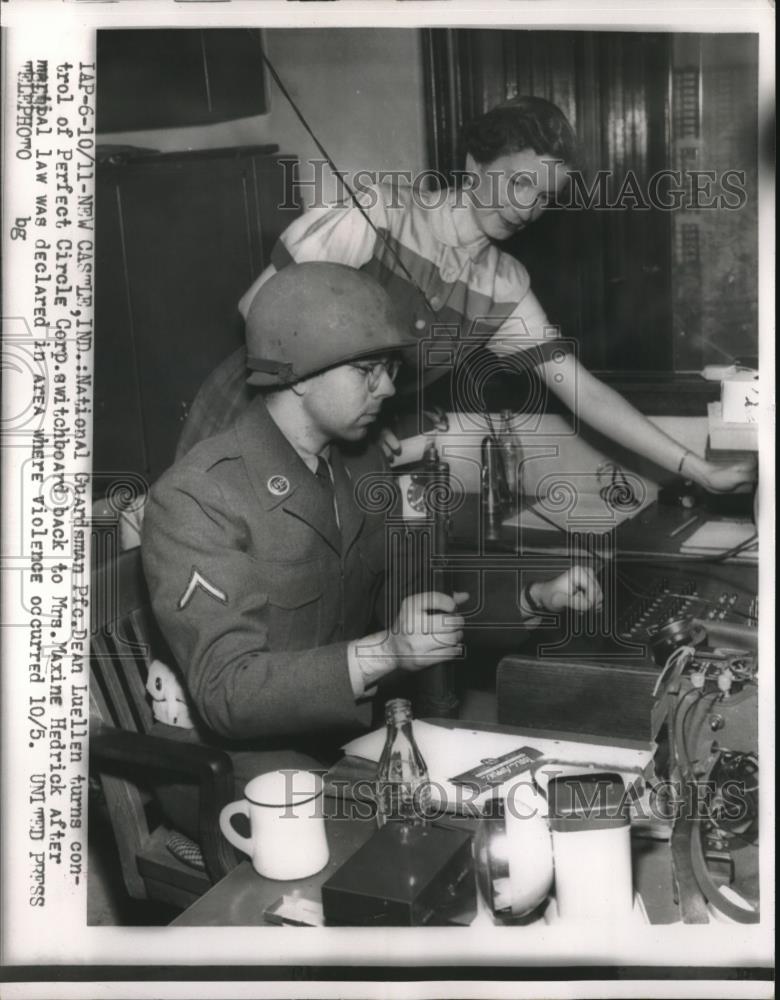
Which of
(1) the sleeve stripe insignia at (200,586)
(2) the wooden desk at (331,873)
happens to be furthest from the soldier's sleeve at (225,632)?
(2) the wooden desk at (331,873)

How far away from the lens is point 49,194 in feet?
5.19

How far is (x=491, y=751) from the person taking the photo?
1.40 m

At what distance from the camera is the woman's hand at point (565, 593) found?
162cm

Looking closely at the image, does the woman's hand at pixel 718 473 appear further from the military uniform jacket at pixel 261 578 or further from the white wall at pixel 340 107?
the white wall at pixel 340 107

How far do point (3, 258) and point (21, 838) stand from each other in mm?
910

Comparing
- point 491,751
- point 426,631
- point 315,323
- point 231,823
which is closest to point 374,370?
point 315,323

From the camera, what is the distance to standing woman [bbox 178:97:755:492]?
1.59 metres

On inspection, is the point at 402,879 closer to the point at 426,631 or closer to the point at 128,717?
the point at 426,631

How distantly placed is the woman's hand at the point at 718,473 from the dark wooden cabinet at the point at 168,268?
0.78 m

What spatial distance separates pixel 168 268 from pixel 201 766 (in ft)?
2.52

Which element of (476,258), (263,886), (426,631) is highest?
(476,258)

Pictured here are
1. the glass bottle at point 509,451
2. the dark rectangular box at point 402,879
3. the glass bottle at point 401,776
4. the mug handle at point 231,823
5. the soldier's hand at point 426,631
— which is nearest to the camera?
the dark rectangular box at point 402,879

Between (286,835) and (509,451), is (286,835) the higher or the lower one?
the lower one

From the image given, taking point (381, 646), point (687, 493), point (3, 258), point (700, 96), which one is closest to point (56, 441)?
point (3, 258)
